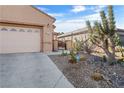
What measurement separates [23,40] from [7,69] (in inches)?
178

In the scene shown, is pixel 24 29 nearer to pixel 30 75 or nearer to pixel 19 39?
pixel 19 39

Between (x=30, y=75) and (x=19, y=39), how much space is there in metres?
5.33

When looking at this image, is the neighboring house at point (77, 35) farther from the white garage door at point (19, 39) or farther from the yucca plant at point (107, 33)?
the yucca plant at point (107, 33)

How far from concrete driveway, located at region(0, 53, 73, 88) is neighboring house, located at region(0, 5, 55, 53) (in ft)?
8.12

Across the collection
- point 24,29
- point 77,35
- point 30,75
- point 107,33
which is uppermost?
point 24,29

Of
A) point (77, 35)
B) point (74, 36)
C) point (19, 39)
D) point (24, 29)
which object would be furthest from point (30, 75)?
point (74, 36)

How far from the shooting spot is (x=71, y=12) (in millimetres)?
11930

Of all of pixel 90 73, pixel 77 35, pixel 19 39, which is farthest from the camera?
pixel 77 35

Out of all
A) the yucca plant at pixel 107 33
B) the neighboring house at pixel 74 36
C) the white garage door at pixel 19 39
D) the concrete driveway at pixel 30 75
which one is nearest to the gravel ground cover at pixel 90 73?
the concrete driveway at pixel 30 75

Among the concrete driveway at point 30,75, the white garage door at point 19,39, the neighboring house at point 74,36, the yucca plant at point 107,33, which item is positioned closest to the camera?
the concrete driveway at point 30,75

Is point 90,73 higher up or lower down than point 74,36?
lower down

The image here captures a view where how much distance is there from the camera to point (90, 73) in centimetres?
784

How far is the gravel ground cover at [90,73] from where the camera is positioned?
6800mm
